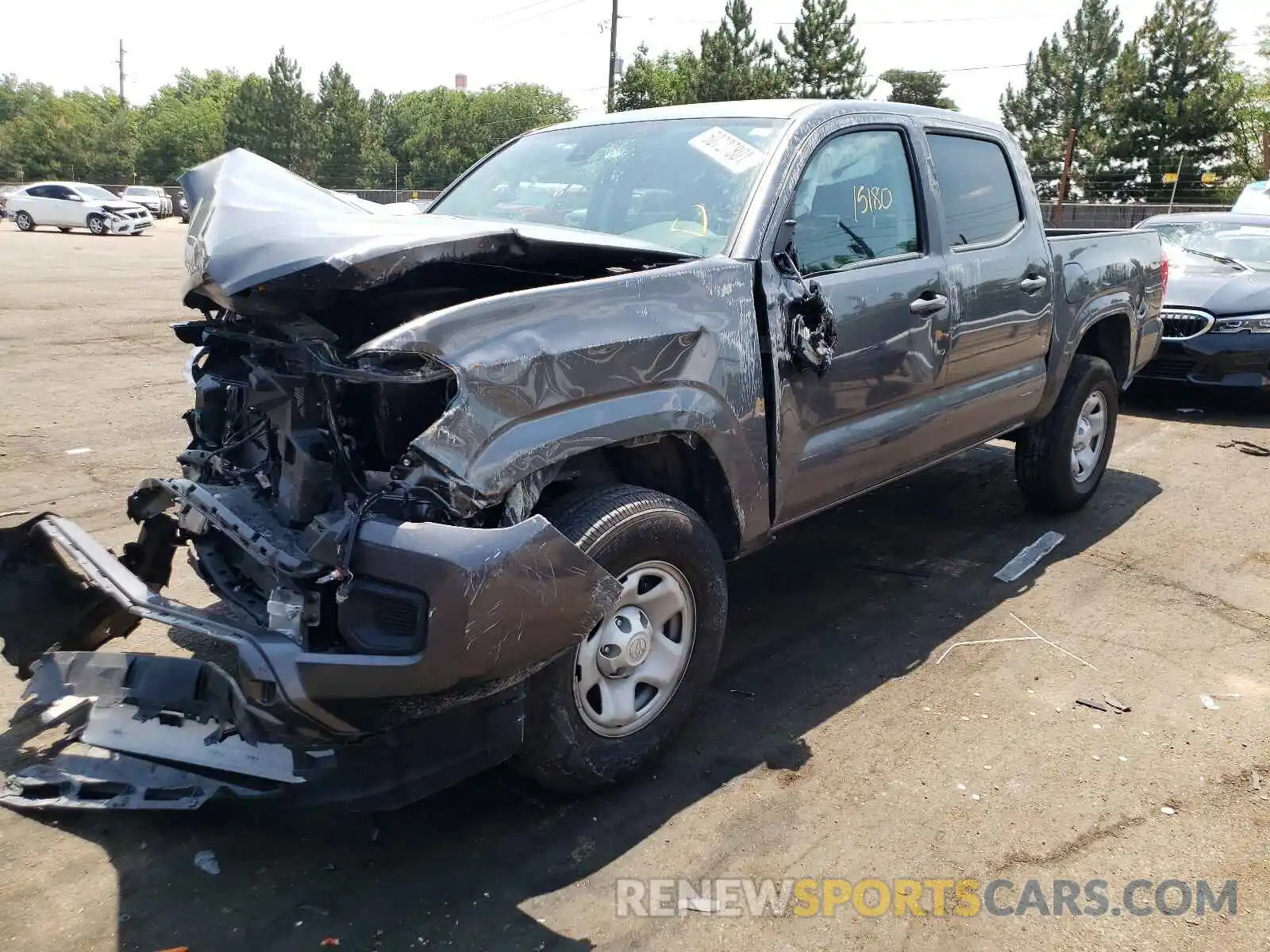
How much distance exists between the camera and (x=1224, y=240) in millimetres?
9930

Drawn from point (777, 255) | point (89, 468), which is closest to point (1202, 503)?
point (777, 255)

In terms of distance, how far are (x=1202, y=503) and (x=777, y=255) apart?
420 cm

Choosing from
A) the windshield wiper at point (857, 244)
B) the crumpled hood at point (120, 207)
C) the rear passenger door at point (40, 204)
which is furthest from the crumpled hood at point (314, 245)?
the rear passenger door at point (40, 204)

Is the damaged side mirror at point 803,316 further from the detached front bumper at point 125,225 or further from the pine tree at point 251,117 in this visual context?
the pine tree at point 251,117

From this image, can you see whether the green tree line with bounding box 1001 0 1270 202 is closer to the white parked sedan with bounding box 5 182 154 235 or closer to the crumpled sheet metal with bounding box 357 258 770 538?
the white parked sedan with bounding box 5 182 154 235

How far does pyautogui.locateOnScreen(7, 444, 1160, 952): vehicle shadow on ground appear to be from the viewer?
2.54m

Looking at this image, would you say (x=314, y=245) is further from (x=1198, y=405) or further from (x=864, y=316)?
(x=1198, y=405)

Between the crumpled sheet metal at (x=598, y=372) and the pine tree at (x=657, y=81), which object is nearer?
the crumpled sheet metal at (x=598, y=372)

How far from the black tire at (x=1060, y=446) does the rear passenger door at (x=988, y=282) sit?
447mm

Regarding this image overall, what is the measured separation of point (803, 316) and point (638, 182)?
92cm

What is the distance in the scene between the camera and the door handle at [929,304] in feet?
13.4

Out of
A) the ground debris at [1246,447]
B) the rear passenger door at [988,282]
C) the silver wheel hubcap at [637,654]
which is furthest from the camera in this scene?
the ground debris at [1246,447]

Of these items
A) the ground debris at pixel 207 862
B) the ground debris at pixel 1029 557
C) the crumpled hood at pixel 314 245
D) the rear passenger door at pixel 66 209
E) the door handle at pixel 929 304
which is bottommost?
the ground debris at pixel 207 862

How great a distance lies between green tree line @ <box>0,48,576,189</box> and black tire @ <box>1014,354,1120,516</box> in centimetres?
6401
